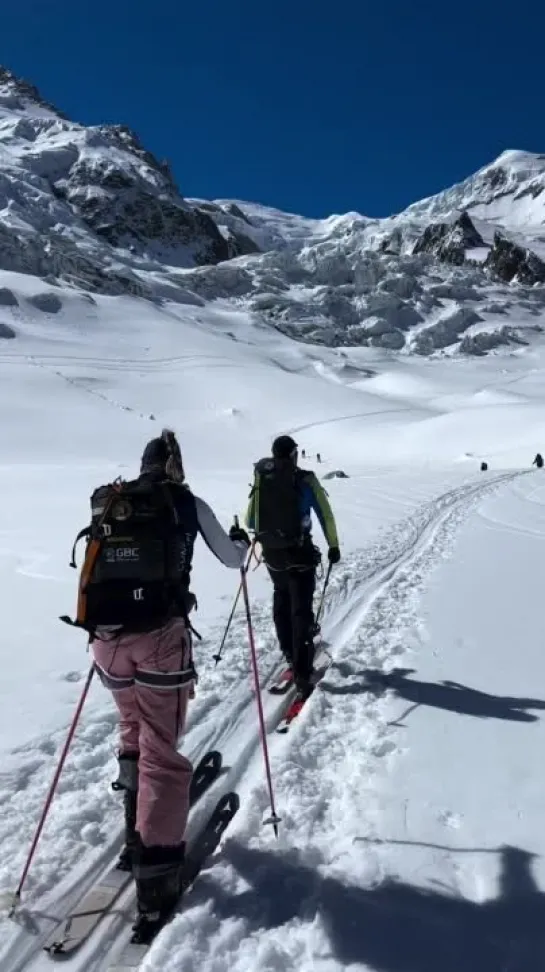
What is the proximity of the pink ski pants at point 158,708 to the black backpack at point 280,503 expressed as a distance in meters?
2.47

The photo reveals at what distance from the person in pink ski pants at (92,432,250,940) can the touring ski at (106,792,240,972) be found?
0.34 feet

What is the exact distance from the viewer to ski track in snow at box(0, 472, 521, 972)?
309 centimetres

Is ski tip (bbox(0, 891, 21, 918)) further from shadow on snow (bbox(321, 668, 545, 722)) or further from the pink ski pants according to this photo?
shadow on snow (bbox(321, 668, 545, 722))

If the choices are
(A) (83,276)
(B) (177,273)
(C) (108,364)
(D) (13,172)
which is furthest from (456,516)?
(D) (13,172)

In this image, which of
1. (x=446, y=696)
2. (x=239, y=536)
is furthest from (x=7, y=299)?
(x=239, y=536)

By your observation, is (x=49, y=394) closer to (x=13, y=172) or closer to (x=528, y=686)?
(x=528, y=686)

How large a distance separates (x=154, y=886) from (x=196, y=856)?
20.5 inches

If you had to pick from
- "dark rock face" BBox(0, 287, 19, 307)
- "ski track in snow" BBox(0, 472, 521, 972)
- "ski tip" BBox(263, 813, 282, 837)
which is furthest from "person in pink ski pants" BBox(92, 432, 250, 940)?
"dark rock face" BBox(0, 287, 19, 307)

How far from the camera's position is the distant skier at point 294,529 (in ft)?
19.4

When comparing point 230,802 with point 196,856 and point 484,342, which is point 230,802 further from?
point 484,342

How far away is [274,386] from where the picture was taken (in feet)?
264

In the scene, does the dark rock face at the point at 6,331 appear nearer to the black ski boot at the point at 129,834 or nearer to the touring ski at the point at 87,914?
the black ski boot at the point at 129,834

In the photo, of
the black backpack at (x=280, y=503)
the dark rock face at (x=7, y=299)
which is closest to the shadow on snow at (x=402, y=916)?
the black backpack at (x=280, y=503)

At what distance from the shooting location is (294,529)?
5.91 meters
